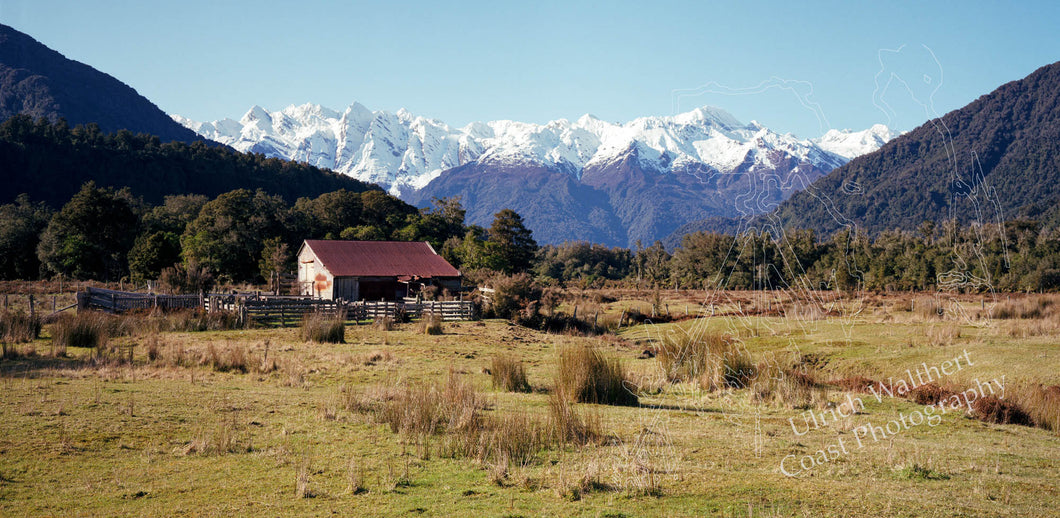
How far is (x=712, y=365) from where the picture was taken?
1412 centimetres

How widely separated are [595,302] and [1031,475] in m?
38.3

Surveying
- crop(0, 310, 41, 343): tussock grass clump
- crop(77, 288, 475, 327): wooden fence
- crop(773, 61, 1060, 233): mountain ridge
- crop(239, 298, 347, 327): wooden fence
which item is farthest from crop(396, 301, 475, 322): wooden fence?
crop(773, 61, 1060, 233): mountain ridge

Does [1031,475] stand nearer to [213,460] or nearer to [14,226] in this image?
[213,460]

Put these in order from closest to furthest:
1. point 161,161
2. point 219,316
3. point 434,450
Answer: point 434,450 → point 219,316 → point 161,161

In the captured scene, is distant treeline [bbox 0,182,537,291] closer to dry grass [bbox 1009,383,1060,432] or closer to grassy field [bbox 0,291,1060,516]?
grassy field [bbox 0,291,1060,516]

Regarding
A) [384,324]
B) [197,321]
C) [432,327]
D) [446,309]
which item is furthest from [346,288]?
[432,327]

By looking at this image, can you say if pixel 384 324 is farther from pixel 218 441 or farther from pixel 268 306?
pixel 218 441

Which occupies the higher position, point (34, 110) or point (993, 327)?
point (34, 110)

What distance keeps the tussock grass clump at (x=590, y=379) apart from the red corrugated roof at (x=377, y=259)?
34.1 meters

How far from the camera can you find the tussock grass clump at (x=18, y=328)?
1916cm

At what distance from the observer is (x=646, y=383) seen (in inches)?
576

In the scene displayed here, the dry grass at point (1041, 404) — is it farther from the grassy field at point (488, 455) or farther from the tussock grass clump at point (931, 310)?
the tussock grass clump at point (931, 310)

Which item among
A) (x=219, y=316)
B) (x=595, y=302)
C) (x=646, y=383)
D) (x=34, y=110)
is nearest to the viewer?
(x=646, y=383)

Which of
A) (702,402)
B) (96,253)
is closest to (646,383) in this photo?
(702,402)
